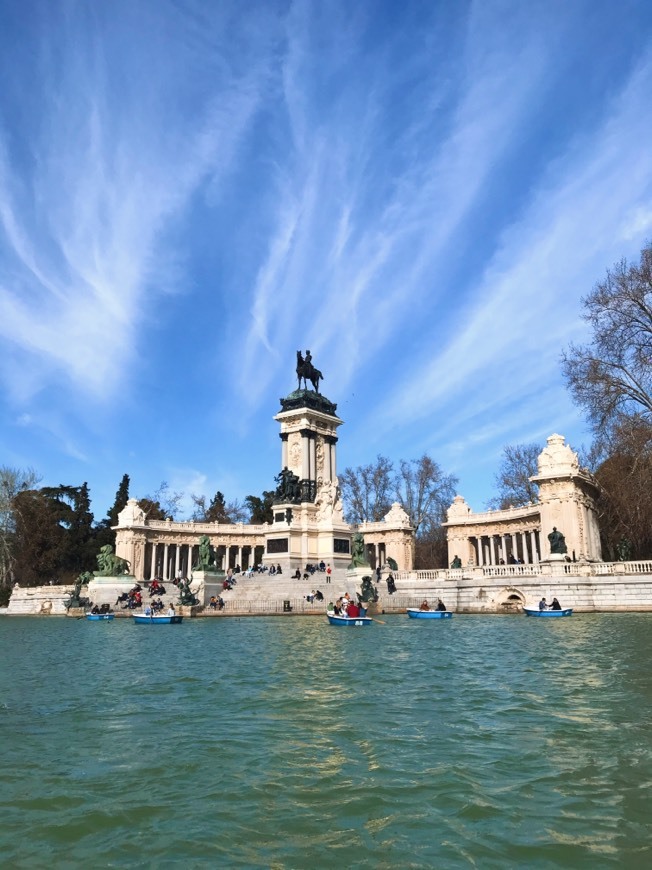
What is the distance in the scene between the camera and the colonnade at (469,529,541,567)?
197 ft

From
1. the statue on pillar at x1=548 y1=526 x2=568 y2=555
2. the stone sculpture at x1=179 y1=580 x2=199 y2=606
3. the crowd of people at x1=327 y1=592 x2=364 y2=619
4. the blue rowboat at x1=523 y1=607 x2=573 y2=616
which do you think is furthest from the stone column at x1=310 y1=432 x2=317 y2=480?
the blue rowboat at x1=523 y1=607 x2=573 y2=616

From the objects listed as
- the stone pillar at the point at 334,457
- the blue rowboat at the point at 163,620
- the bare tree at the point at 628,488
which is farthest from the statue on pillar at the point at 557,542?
the stone pillar at the point at 334,457

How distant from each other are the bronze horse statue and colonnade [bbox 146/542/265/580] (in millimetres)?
18063

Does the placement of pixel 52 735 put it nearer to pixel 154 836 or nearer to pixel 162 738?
pixel 162 738

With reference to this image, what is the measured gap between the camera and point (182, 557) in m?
73.3

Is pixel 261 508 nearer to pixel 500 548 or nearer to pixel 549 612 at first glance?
pixel 500 548

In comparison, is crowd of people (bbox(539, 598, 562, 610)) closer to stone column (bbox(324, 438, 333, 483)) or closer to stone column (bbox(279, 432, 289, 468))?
stone column (bbox(324, 438, 333, 483))

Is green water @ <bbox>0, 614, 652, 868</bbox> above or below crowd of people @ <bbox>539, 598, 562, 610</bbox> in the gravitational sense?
below

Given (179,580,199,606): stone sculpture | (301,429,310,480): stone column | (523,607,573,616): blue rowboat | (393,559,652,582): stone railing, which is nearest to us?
(523,607,573,616): blue rowboat

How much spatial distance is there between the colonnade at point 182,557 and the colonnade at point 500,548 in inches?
822

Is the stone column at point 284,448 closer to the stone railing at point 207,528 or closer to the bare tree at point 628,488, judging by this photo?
the stone railing at point 207,528

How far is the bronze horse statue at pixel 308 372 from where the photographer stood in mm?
61875

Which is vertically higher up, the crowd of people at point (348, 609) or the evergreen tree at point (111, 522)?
the evergreen tree at point (111, 522)

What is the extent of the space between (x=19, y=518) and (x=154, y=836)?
60472mm
